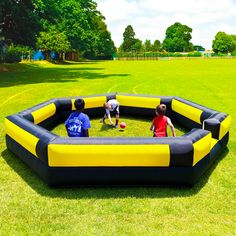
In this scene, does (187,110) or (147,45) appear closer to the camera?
(187,110)

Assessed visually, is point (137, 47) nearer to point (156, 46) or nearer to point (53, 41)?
point (156, 46)

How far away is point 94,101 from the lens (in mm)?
11977

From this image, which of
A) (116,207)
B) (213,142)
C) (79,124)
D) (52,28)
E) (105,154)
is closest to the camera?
(116,207)

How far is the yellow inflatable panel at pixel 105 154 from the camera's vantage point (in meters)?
5.90

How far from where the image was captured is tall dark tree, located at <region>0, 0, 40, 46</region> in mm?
27203

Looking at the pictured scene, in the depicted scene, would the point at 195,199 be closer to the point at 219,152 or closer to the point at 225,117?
the point at 219,152

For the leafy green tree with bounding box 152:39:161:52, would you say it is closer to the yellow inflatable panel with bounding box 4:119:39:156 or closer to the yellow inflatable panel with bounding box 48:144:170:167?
the yellow inflatable panel with bounding box 4:119:39:156

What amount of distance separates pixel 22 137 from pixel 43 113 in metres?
2.96

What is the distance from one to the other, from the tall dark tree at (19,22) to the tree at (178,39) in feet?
450

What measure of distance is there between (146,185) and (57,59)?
55.5 meters

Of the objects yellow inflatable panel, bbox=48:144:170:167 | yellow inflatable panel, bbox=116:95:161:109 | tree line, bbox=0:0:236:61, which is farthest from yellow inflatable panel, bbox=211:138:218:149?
tree line, bbox=0:0:236:61

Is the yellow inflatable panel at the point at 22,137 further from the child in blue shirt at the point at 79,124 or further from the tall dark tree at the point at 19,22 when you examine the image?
the tall dark tree at the point at 19,22

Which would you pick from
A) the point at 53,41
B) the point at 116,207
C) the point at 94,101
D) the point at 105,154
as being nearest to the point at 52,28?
the point at 53,41

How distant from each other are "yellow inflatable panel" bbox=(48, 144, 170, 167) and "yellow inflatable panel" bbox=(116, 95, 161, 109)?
233 inches
